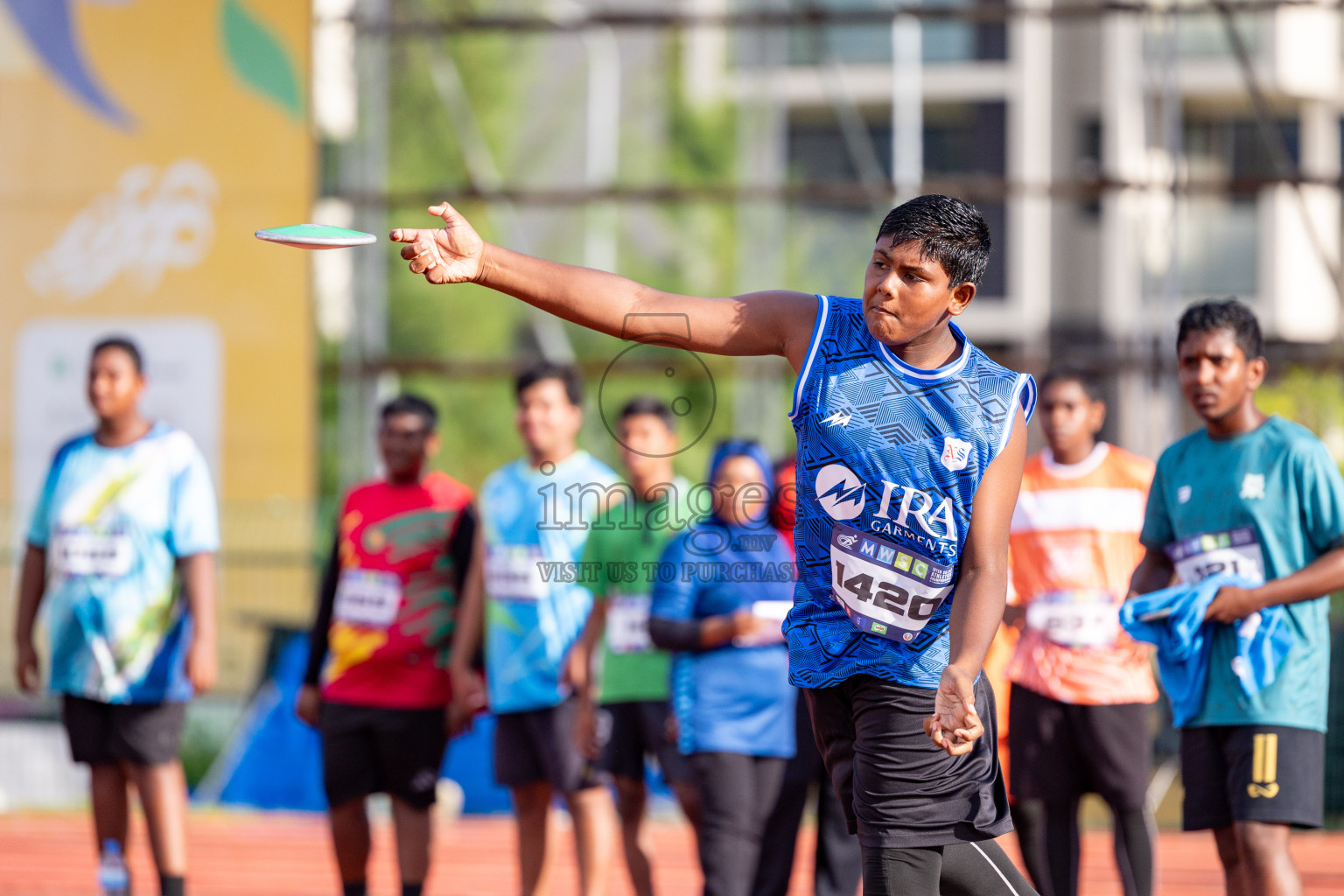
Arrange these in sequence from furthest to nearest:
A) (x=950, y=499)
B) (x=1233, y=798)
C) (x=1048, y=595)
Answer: (x=1048, y=595) < (x=1233, y=798) < (x=950, y=499)

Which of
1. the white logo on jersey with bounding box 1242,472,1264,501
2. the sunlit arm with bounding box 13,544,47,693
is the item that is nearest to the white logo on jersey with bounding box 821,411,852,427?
the white logo on jersey with bounding box 1242,472,1264,501

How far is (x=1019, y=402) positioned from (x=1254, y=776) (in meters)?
1.73

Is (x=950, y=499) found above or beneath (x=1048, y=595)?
above

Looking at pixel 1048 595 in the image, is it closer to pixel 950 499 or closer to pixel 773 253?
pixel 950 499

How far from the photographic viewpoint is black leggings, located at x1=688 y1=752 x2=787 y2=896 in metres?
4.84

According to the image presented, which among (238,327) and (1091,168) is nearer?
(238,327)

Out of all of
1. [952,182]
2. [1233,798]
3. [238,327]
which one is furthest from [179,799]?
[952,182]

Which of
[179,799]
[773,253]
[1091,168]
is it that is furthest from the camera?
[1091,168]

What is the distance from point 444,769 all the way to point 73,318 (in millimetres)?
3982

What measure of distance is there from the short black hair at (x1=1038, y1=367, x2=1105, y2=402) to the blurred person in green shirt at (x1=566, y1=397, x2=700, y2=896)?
1.40 meters

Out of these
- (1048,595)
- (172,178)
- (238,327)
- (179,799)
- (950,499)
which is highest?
(172,178)

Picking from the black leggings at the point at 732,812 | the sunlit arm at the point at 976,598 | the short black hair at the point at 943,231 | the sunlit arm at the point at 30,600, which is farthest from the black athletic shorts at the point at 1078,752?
the sunlit arm at the point at 30,600

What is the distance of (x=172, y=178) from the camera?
1049cm

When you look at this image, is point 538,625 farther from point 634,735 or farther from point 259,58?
point 259,58
